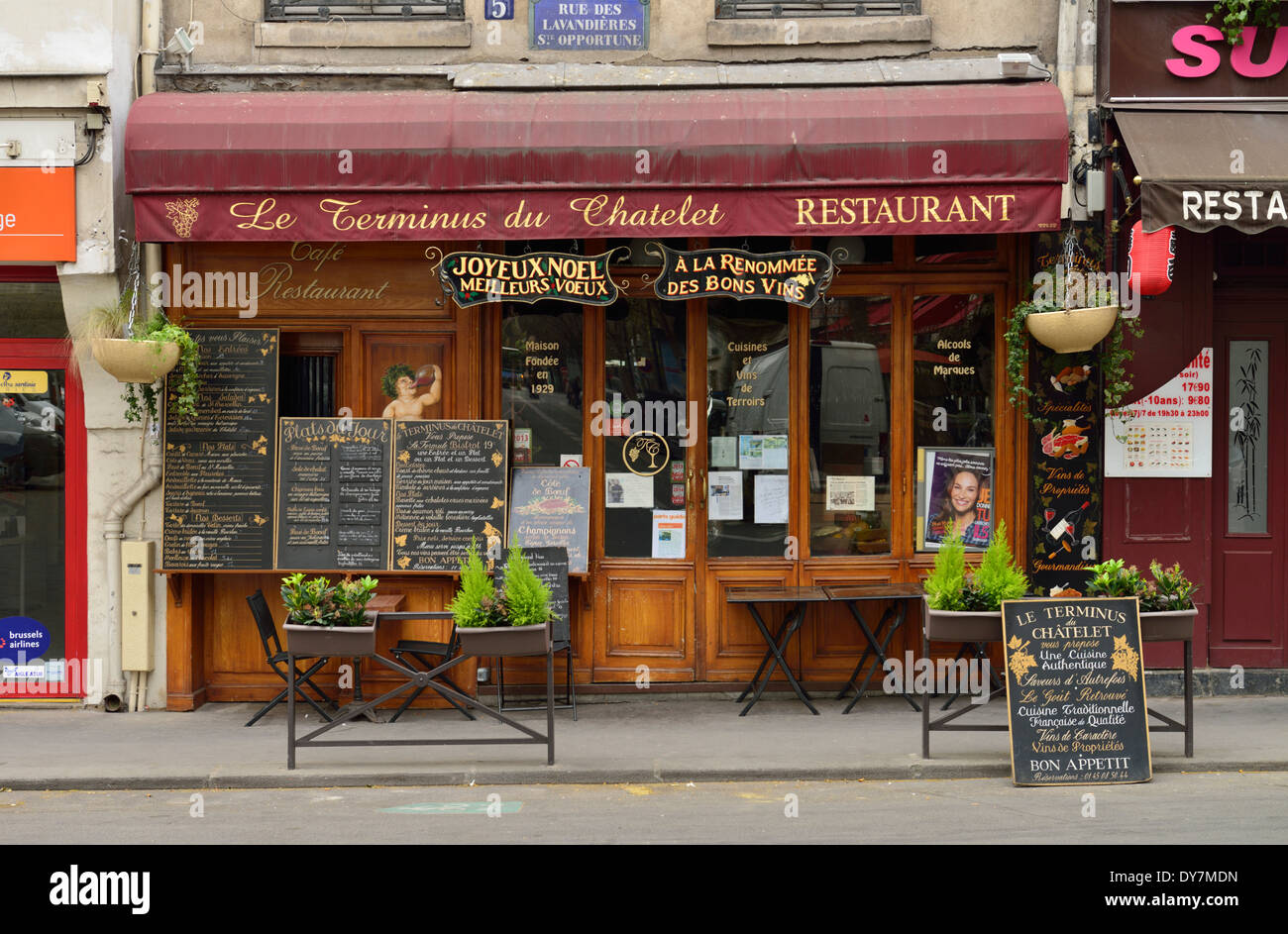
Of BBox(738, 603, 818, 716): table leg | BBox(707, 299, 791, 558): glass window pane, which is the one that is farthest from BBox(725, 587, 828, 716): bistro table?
BBox(707, 299, 791, 558): glass window pane

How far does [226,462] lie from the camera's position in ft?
32.6

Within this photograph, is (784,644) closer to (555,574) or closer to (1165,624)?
(555,574)

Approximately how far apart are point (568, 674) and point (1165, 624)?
4.34 meters

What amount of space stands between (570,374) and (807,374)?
183cm

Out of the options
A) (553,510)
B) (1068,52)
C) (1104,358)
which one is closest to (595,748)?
(553,510)

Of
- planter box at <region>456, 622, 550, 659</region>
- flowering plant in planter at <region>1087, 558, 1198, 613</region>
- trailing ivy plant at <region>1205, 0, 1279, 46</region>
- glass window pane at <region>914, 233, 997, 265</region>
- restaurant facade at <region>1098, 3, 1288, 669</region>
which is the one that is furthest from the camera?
glass window pane at <region>914, 233, 997, 265</region>

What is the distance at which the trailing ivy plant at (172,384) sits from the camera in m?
9.46

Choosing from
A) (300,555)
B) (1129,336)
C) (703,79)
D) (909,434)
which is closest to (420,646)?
(300,555)

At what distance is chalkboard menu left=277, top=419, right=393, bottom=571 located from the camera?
995 centimetres

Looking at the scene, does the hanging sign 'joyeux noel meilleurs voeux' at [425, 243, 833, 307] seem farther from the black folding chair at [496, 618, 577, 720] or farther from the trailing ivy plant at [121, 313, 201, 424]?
the black folding chair at [496, 618, 577, 720]

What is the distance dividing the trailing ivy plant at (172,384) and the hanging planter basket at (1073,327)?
20.0ft

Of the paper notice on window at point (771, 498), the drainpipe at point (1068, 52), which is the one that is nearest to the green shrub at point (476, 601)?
the paper notice on window at point (771, 498)

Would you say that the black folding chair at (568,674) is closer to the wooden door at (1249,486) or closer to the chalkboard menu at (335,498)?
the chalkboard menu at (335,498)

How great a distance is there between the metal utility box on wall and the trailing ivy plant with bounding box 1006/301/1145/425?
6.57 meters
